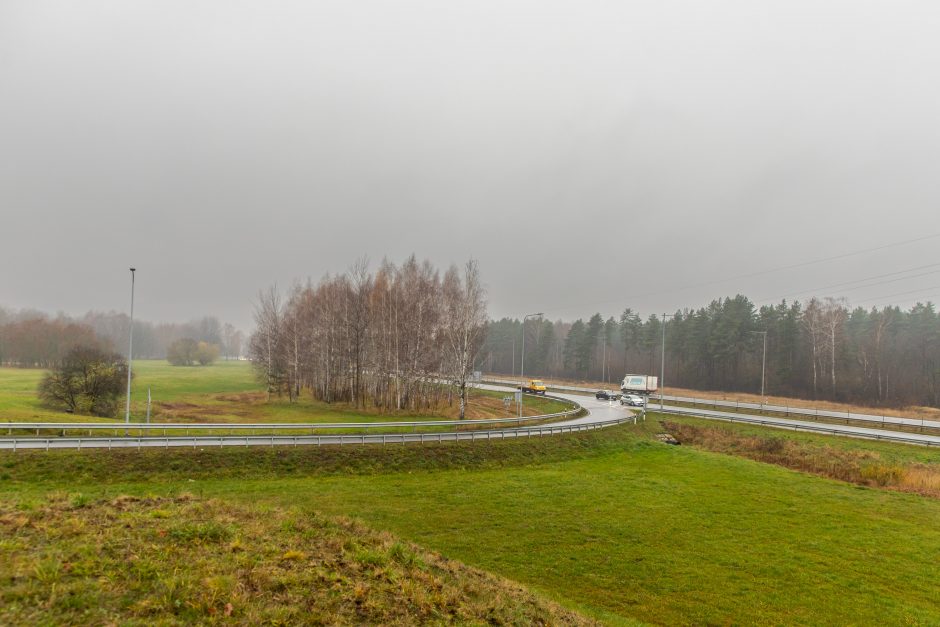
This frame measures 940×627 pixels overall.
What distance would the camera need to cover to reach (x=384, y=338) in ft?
168

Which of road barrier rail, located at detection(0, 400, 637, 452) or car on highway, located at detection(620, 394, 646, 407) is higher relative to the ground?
road barrier rail, located at detection(0, 400, 637, 452)

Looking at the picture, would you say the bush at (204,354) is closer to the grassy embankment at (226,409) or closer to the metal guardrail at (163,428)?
the grassy embankment at (226,409)

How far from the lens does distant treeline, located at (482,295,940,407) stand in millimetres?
74562

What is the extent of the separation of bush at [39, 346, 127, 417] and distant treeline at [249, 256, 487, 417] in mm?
17657

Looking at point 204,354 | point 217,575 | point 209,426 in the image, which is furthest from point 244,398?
point 204,354

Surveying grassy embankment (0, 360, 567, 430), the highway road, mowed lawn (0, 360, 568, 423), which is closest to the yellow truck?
mowed lawn (0, 360, 568, 423)

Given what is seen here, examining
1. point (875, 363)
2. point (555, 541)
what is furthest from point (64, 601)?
point (875, 363)

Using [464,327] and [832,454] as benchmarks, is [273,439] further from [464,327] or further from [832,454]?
[832,454]

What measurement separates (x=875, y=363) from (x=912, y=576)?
80963 millimetres

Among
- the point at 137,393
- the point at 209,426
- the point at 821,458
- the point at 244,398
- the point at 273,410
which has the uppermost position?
the point at 209,426

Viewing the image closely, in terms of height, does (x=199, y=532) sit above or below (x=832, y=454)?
above

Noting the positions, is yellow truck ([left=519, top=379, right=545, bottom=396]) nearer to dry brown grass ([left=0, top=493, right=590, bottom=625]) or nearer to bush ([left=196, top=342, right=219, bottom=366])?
dry brown grass ([left=0, top=493, right=590, bottom=625])

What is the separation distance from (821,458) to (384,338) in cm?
4024

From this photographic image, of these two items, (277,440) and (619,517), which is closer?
(619,517)
